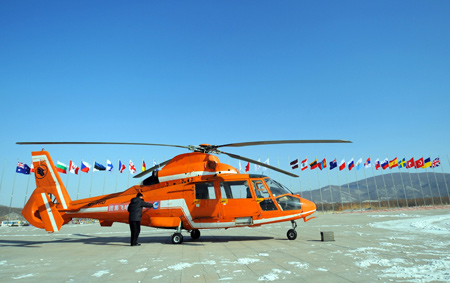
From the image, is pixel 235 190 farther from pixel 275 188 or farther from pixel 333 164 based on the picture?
pixel 333 164

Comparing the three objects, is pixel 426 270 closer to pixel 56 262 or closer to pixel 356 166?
pixel 56 262

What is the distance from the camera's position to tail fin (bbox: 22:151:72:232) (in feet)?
37.2

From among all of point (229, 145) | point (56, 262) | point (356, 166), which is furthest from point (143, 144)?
point (356, 166)

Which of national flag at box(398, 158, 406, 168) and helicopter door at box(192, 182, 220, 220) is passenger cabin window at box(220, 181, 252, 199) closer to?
helicopter door at box(192, 182, 220, 220)

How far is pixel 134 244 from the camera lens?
10023 mm

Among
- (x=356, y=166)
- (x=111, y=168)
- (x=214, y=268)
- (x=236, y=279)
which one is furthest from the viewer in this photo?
(x=356, y=166)

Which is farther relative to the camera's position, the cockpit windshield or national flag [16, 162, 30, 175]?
national flag [16, 162, 30, 175]

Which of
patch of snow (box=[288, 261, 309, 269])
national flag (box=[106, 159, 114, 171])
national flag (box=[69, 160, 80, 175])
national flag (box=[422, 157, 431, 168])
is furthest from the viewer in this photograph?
national flag (box=[422, 157, 431, 168])

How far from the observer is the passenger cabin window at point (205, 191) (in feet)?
36.1

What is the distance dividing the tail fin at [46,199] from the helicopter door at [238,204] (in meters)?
7.40

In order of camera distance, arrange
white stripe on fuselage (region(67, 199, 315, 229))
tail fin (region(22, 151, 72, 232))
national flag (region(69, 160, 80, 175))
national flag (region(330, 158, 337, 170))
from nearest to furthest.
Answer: white stripe on fuselage (region(67, 199, 315, 229))
tail fin (region(22, 151, 72, 232))
national flag (region(69, 160, 80, 175))
national flag (region(330, 158, 337, 170))

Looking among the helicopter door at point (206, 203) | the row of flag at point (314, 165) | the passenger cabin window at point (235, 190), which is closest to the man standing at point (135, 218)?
the helicopter door at point (206, 203)

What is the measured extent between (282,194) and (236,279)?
7.03 metres

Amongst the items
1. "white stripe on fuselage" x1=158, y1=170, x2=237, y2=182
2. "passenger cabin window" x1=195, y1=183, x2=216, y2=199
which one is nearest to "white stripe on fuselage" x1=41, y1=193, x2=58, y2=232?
"white stripe on fuselage" x1=158, y1=170, x2=237, y2=182
